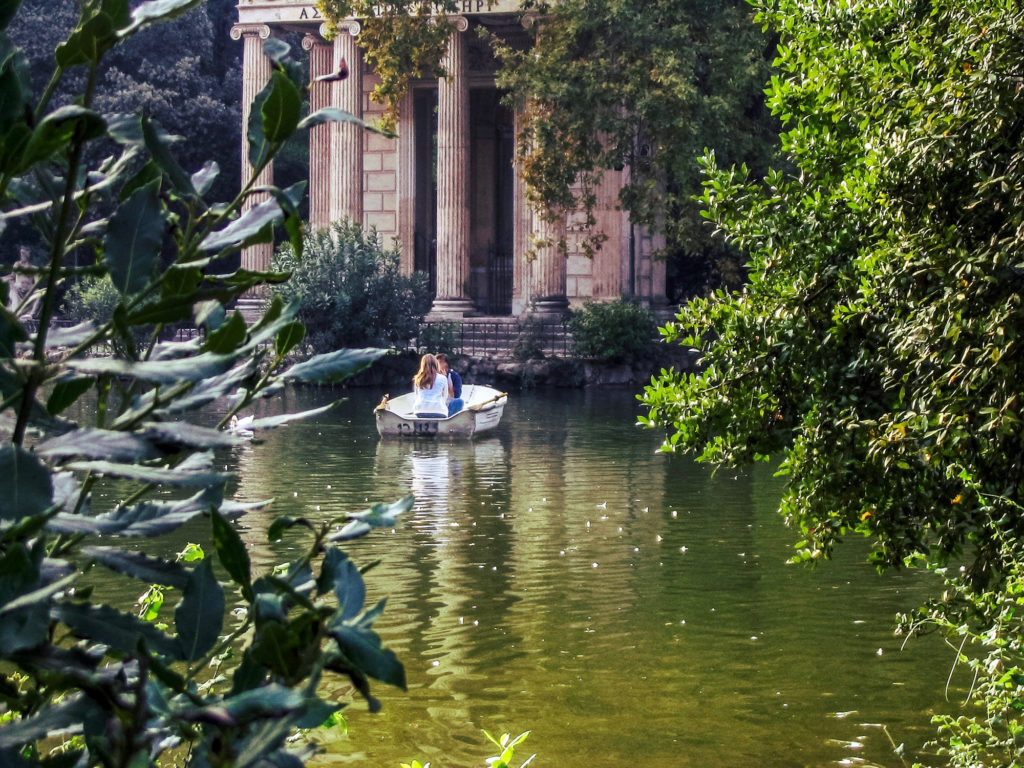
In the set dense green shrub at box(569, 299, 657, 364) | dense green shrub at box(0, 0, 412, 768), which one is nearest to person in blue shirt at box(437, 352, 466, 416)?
dense green shrub at box(569, 299, 657, 364)

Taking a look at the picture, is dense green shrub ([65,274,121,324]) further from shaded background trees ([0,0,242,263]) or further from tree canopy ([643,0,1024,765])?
tree canopy ([643,0,1024,765])

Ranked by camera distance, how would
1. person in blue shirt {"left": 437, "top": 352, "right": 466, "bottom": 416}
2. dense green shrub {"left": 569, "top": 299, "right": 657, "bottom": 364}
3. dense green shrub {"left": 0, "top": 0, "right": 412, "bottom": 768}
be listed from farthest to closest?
dense green shrub {"left": 569, "top": 299, "right": 657, "bottom": 364}
person in blue shirt {"left": 437, "top": 352, "right": 466, "bottom": 416}
dense green shrub {"left": 0, "top": 0, "right": 412, "bottom": 768}

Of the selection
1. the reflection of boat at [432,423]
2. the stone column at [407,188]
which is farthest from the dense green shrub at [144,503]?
the stone column at [407,188]

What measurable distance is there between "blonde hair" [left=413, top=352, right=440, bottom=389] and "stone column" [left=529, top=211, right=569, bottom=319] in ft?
47.5

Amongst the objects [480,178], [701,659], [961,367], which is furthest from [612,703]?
[480,178]

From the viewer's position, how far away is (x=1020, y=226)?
542cm

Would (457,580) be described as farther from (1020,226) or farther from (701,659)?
(1020,226)

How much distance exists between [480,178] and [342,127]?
10.7 m

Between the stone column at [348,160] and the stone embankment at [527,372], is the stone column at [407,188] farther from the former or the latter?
the stone embankment at [527,372]

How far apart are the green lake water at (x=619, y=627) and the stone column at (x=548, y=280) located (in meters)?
21.0

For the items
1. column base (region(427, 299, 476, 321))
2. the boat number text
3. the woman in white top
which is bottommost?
the boat number text

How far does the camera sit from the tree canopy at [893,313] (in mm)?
5574

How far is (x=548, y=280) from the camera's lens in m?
41.1

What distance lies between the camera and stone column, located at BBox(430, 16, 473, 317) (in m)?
42.3
